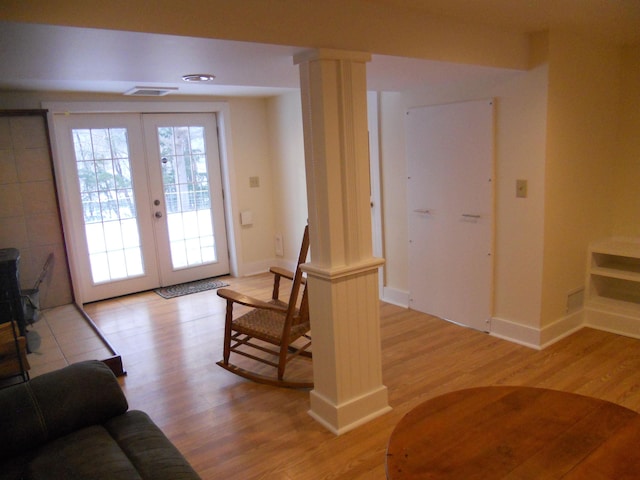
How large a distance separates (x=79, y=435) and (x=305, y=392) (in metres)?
1.42

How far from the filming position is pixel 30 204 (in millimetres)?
4340

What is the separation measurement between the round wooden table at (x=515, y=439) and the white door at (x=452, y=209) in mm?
2056

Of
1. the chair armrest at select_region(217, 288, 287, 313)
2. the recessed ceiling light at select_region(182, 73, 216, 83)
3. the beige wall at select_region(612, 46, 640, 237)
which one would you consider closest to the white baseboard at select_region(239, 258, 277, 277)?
the chair armrest at select_region(217, 288, 287, 313)

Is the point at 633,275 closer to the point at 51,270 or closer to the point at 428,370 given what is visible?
the point at 428,370

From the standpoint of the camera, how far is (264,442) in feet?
8.06

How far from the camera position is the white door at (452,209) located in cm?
350

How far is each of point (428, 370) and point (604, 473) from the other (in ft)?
6.21

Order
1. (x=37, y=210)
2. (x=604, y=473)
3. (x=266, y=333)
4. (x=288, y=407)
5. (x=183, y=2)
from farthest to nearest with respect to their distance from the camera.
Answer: (x=37, y=210)
(x=266, y=333)
(x=288, y=407)
(x=183, y=2)
(x=604, y=473)

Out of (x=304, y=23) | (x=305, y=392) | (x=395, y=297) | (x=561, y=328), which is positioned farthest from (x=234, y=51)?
(x=561, y=328)

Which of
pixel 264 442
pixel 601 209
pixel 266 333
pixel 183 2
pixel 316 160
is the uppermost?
pixel 183 2

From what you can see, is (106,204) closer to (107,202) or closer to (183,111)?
(107,202)

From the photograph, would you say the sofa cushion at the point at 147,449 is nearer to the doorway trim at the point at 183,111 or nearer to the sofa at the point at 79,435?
the sofa at the point at 79,435

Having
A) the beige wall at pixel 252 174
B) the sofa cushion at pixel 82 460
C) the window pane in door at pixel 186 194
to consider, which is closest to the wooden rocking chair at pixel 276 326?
the sofa cushion at pixel 82 460

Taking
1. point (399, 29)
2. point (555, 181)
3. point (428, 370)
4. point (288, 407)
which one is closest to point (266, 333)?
point (288, 407)
